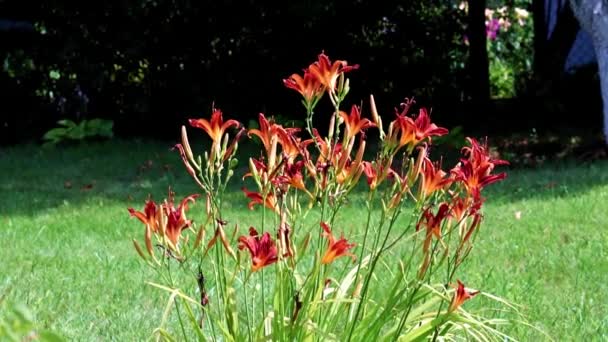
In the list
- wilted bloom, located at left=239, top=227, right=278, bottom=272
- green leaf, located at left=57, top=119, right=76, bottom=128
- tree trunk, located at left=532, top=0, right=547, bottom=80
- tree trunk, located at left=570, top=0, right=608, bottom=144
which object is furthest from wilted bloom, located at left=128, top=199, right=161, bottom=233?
tree trunk, located at left=532, top=0, right=547, bottom=80

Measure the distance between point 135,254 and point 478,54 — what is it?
8381mm

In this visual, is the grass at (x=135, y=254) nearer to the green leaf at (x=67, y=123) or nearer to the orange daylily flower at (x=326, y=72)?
the orange daylily flower at (x=326, y=72)

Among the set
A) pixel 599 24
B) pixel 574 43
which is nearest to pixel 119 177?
pixel 599 24

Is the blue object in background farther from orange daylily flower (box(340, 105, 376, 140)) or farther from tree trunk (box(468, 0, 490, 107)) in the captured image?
orange daylily flower (box(340, 105, 376, 140))

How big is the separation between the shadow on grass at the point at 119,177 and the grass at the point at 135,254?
0.02 meters

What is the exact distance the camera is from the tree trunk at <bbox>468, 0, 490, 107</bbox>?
1283 centimetres

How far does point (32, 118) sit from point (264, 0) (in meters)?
3.28

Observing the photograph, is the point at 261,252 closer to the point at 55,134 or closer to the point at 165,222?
the point at 165,222

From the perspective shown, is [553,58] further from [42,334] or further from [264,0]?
[42,334]

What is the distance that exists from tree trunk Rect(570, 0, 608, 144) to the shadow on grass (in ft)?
2.62

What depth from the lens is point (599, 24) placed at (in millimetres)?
8859

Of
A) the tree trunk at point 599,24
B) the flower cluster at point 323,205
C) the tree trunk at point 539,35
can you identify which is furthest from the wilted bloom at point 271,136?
the tree trunk at point 539,35

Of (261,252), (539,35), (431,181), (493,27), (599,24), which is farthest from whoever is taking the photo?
(493,27)

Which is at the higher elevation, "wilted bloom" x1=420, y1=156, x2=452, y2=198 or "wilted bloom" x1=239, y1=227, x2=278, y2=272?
"wilted bloom" x1=420, y1=156, x2=452, y2=198
